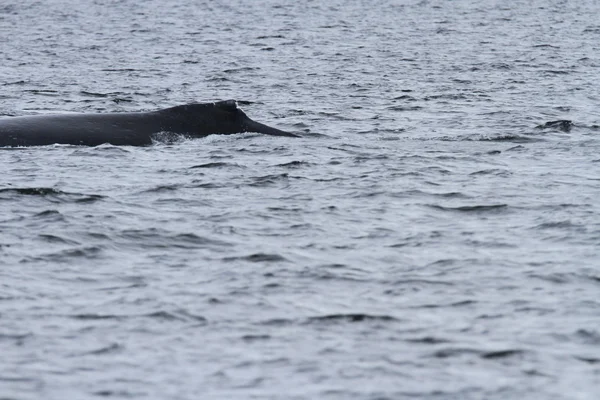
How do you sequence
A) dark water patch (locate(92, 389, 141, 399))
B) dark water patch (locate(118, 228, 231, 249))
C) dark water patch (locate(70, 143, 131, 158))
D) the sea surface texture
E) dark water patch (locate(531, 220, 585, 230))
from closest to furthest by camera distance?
dark water patch (locate(92, 389, 141, 399)), the sea surface texture, dark water patch (locate(118, 228, 231, 249)), dark water patch (locate(531, 220, 585, 230)), dark water patch (locate(70, 143, 131, 158))

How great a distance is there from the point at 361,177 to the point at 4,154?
16.6 feet

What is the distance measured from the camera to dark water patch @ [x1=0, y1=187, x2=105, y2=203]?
50.0 ft

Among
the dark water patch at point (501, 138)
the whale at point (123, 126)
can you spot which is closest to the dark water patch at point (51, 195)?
the whale at point (123, 126)

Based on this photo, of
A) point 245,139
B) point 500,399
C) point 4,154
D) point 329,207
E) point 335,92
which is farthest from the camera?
point 335,92

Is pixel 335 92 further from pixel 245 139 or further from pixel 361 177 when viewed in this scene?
pixel 361 177

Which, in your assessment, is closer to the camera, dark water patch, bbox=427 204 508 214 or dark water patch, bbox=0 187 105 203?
dark water patch, bbox=427 204 508 214

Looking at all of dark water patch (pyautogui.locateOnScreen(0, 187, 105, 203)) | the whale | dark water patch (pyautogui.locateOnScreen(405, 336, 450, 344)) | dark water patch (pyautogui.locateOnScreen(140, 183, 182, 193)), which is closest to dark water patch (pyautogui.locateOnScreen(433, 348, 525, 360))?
dark water patch (pyautogui.locateOnScreen(405, 336, 450, 344))

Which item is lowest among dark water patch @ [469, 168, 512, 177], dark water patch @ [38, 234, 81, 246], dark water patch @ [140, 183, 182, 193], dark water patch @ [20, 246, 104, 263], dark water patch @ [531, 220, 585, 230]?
dark water patch @ [469, 168, 512, 177]

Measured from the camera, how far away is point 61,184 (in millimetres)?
16094

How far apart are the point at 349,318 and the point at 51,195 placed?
5.97 meters

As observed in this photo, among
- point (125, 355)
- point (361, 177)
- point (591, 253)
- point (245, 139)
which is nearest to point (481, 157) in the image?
point (361, 177)

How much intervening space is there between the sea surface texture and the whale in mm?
252

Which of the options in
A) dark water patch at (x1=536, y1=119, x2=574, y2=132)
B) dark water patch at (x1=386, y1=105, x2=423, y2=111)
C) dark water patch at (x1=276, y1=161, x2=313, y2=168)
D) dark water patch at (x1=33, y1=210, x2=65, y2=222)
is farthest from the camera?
dark water patch at (x1=386, y1=105, x2=423, y2=111)

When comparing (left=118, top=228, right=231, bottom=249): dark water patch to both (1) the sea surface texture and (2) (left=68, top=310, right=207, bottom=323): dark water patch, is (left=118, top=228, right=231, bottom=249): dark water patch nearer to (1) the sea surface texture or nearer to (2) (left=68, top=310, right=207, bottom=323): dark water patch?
(1) the sea surface texture
